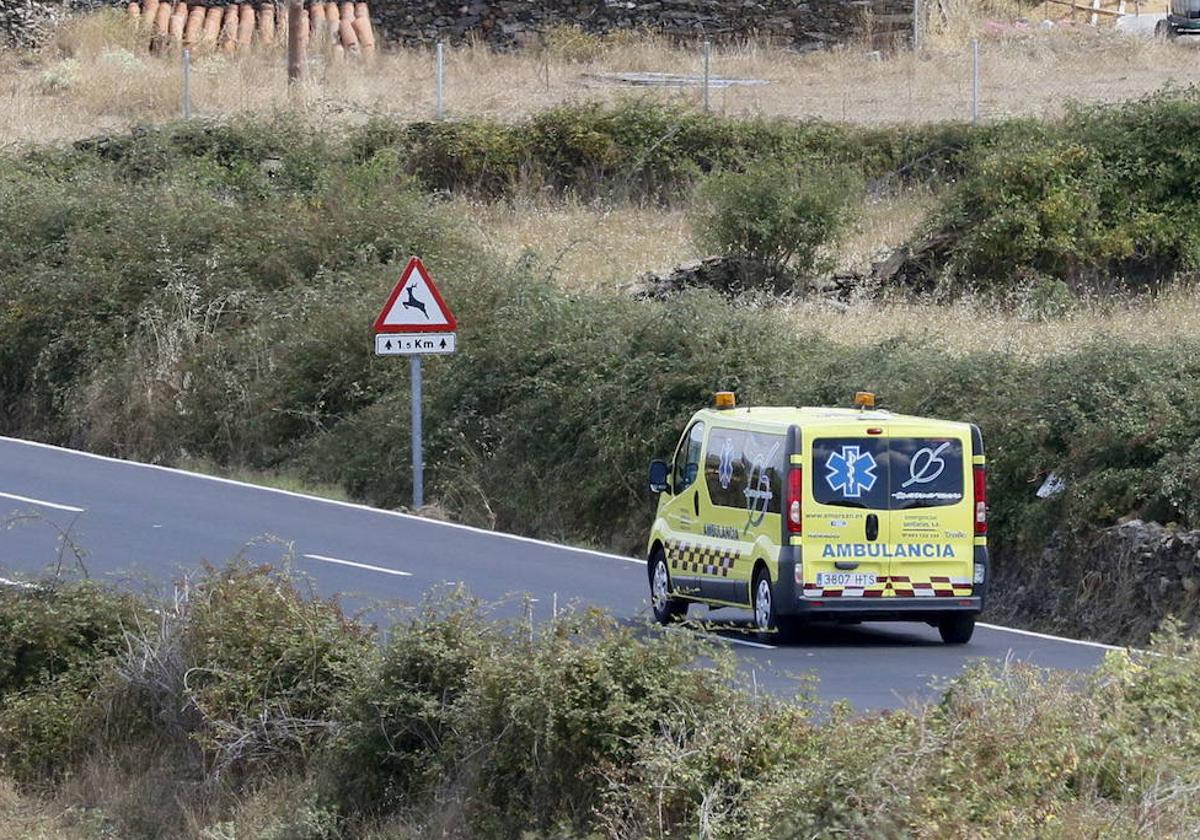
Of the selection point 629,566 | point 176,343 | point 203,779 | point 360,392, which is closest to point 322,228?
point 176,343

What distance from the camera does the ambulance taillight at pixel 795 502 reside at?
1602cm

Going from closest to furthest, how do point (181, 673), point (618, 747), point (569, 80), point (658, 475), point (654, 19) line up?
point (618, 747) < point (181, 673) < point (658, 475) < point (569, 80) < point (654, 19)

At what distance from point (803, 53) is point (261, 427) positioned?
2318 centimetres

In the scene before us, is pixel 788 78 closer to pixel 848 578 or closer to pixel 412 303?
pixel 412 303

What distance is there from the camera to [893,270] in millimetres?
32719

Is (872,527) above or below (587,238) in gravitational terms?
above

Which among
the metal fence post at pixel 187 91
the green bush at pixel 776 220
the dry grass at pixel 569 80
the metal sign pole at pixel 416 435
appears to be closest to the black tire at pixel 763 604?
the metal sign pole at pixel 416 435

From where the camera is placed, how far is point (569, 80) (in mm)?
46688

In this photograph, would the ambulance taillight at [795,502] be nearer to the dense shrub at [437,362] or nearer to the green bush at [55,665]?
the dense shrub at [437,362]

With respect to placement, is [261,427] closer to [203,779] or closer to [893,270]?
[893,270]

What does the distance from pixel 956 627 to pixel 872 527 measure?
123 cm

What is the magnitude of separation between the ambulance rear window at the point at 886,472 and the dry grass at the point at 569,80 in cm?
2382

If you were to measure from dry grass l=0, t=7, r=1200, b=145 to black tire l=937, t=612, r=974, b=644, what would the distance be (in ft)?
77.7

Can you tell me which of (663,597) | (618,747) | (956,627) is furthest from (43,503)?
(618,747)
